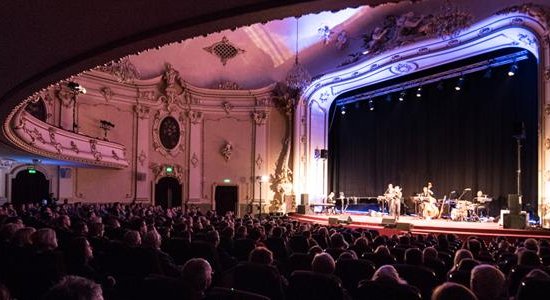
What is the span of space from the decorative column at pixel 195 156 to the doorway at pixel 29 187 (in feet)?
24.1

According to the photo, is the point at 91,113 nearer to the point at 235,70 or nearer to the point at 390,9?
the point at 235,70

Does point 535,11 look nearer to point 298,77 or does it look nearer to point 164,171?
point 298,77

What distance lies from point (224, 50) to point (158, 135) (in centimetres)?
584

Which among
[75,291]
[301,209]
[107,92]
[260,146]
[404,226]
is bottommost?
[301,209]

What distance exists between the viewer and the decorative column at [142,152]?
25.0 m

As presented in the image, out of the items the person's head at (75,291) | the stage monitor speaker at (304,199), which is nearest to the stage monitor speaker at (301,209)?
the stage monitor speaker at (304,199)

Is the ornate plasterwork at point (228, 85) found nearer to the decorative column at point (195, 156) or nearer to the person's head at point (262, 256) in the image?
the decorative column at point (195, 156)

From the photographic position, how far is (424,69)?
21516 millimetres

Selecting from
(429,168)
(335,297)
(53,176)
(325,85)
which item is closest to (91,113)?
(53,176)

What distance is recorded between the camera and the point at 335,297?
3775 millimetres

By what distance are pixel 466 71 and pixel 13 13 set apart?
782 inches

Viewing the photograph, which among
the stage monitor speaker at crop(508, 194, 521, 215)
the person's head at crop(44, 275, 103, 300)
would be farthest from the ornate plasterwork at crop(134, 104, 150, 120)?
the person's head at crop(44, 275, 103, 300)

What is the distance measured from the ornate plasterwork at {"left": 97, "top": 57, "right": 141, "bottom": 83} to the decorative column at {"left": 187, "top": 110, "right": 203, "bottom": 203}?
381 centimetres

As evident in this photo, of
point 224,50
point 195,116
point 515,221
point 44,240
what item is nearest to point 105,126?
point 195,116
